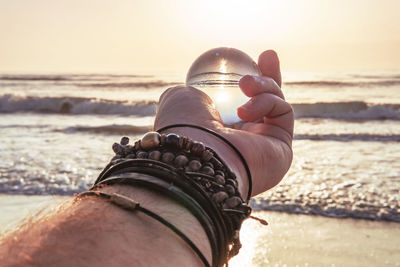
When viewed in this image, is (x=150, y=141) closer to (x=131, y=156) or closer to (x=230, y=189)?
(x=131, y=156)

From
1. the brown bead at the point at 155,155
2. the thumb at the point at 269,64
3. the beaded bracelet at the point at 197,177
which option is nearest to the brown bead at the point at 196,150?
the beaded bracelet at the point at 197,177

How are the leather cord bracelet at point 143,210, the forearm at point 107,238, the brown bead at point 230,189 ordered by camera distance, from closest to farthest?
the forearm at point 107,238 < the leather cord bracelet at point 143,210 < the brown bead at point 230,189

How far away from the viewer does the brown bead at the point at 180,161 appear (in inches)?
41.0

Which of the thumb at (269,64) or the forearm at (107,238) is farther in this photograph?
the thumb at (269,64)

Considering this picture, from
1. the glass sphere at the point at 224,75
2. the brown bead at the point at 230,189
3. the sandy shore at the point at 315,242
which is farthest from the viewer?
the sandy shore at the point at 315,242

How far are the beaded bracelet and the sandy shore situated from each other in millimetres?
2001

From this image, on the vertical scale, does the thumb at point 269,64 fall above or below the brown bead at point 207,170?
above

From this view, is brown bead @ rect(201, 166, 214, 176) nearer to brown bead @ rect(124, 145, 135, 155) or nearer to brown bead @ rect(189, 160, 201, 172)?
brown bead @ rect(189, 160, 201, 172)

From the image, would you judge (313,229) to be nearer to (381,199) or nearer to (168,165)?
(381,199)

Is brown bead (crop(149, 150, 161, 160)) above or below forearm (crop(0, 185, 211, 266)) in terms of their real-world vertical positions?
above

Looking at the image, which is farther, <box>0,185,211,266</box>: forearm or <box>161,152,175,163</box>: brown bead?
<box>161,152,175,163</box>: brown bead

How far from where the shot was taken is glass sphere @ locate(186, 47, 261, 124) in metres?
1.68

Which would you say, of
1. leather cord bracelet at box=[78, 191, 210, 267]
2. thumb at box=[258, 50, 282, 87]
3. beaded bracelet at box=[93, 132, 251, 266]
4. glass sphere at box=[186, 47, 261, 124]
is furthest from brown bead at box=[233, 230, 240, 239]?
thumb at box=[258, 50, 282, 87]

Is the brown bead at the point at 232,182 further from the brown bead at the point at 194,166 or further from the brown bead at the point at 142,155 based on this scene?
the brown bead at the point at 142,155
